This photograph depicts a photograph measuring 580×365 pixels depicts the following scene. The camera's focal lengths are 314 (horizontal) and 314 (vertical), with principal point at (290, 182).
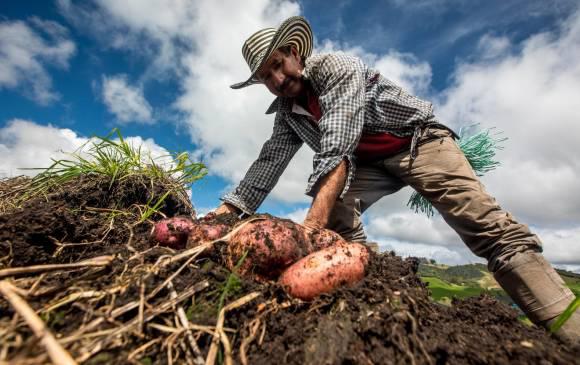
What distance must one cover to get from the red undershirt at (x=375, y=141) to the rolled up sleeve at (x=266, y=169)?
58cm

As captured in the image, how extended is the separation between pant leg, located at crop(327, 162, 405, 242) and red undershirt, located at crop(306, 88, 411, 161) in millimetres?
277

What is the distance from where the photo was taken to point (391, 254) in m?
1.92

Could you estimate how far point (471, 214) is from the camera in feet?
9.04

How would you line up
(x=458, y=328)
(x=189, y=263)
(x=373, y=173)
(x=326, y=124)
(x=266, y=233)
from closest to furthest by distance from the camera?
1. (x=458, y=328)
2. (x=189, y=263)
3. (x=266, y=233)
4. (x=326, y=124)
5. (x=373, y=173)

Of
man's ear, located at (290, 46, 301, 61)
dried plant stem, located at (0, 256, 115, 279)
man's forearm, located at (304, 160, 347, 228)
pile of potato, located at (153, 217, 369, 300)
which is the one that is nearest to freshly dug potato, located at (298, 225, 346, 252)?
pile of potato, located at (153, 217, 369, 300)

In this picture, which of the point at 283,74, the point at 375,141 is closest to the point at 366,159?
the point at 375,141

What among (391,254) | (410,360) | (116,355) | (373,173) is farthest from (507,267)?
(116,355)

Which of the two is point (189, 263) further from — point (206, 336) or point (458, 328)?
point (458, 328)

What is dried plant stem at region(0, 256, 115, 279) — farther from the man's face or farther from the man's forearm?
the man's face

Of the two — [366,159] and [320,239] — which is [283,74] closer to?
[366,159]

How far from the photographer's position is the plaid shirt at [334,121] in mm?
2414

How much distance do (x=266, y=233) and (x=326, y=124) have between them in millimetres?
1161

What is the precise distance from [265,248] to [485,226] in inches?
82.8

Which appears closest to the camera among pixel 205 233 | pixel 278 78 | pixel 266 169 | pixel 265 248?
pixel 265 248
